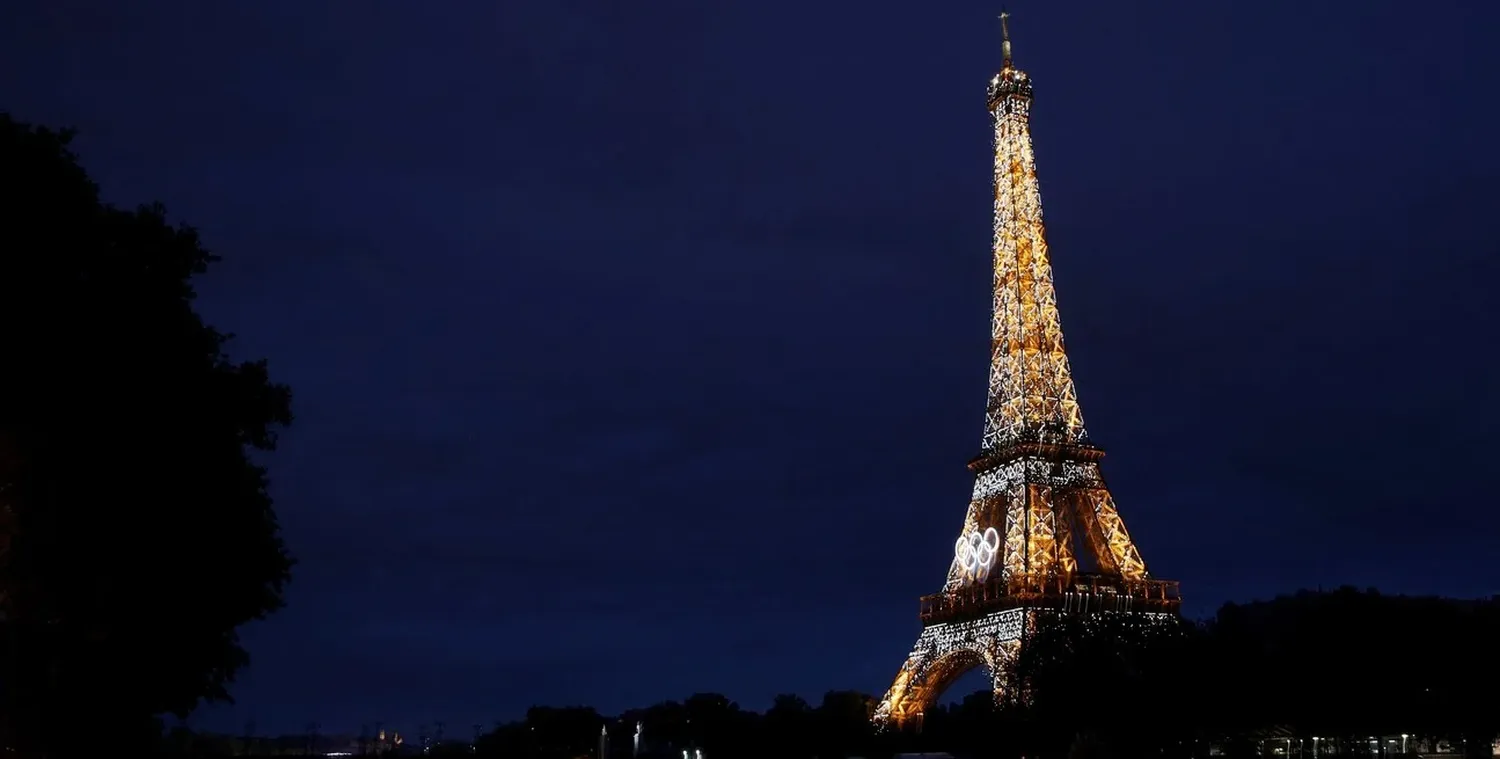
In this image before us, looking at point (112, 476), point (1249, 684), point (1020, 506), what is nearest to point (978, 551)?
point (1020, 506)

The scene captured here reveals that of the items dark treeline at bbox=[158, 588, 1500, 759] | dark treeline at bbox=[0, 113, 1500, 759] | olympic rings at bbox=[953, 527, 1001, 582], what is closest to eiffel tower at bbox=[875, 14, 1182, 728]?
olympic rings at bbox=[953, 527, 1001, 582]

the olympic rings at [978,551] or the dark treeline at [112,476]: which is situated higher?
the olympic rings at [978,551]

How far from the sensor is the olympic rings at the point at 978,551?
71250mm

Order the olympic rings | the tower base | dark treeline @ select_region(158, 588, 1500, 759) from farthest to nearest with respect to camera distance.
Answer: the olympic rings → the tower base → dark treeline @ select_region(158, 588, 1500, 759)

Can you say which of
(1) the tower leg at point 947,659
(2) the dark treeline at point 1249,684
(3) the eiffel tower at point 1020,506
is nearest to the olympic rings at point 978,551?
(3) the eiffel tower at point 1020,506

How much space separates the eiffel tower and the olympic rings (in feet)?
0.25

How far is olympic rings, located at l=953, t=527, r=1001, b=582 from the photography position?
234 ft

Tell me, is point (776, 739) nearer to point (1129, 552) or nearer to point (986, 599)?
point (986, 599)

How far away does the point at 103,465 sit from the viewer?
82.3ft

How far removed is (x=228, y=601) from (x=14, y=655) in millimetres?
4572

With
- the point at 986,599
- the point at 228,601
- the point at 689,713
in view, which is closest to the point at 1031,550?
the point at 986,599

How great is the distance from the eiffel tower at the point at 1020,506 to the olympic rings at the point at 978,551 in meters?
0.08

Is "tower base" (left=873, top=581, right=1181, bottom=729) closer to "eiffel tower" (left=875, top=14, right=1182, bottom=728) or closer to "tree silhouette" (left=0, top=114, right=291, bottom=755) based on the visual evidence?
"eiffel tower" (left=875, top=14, right=1182, bottom=728)

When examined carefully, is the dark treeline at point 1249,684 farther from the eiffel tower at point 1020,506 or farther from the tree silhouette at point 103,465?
the tree silhouette at point 103,465
